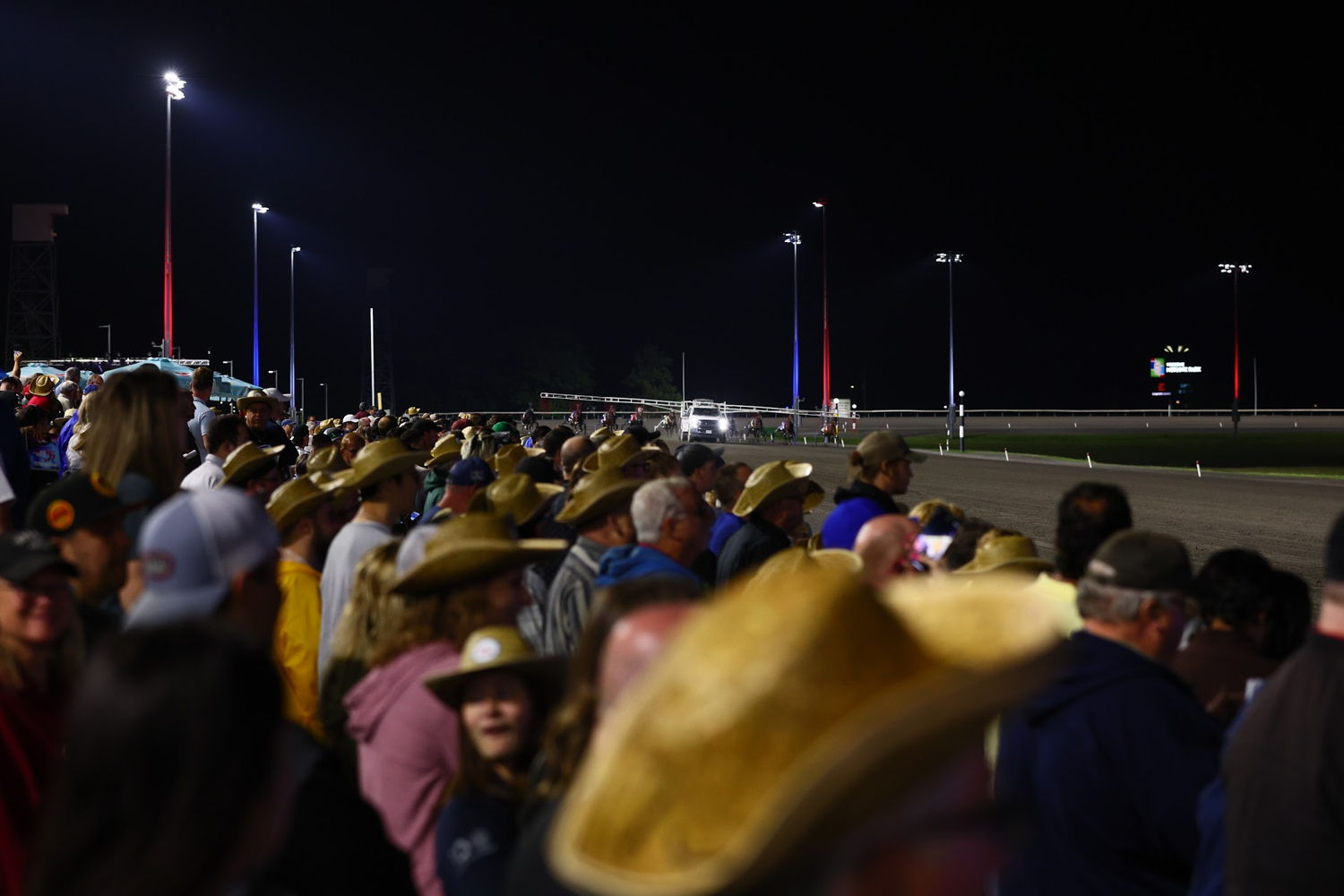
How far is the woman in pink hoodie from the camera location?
3.38 meters

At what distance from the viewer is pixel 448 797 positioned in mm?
3279

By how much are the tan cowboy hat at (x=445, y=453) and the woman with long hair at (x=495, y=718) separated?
27.3 feet

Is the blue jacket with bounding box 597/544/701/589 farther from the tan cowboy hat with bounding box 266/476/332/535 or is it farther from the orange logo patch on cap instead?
the orange logo patch on cap

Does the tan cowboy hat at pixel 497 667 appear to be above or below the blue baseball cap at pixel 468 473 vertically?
below

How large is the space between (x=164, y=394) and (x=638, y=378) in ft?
380

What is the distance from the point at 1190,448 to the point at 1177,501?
25.4m

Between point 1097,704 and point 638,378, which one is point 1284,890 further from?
point 638,378

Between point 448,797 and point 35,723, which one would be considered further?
point 448,797

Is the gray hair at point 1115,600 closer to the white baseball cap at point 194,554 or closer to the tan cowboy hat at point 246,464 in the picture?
the white baseball cap at point 194,554

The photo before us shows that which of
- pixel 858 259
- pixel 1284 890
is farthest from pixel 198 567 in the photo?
pixel 858 259

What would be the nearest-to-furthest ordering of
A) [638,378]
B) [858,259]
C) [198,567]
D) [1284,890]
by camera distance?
1. [198,567]
2. [1284,890]
3. [638,378]
4. [858,259]

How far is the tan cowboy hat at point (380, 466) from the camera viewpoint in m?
6.32

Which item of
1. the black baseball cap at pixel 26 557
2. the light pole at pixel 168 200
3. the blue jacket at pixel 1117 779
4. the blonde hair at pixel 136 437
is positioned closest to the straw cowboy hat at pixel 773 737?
the blue jacket at pixel 1117 779

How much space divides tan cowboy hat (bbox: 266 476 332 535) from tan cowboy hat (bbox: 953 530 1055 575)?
9.70ft
